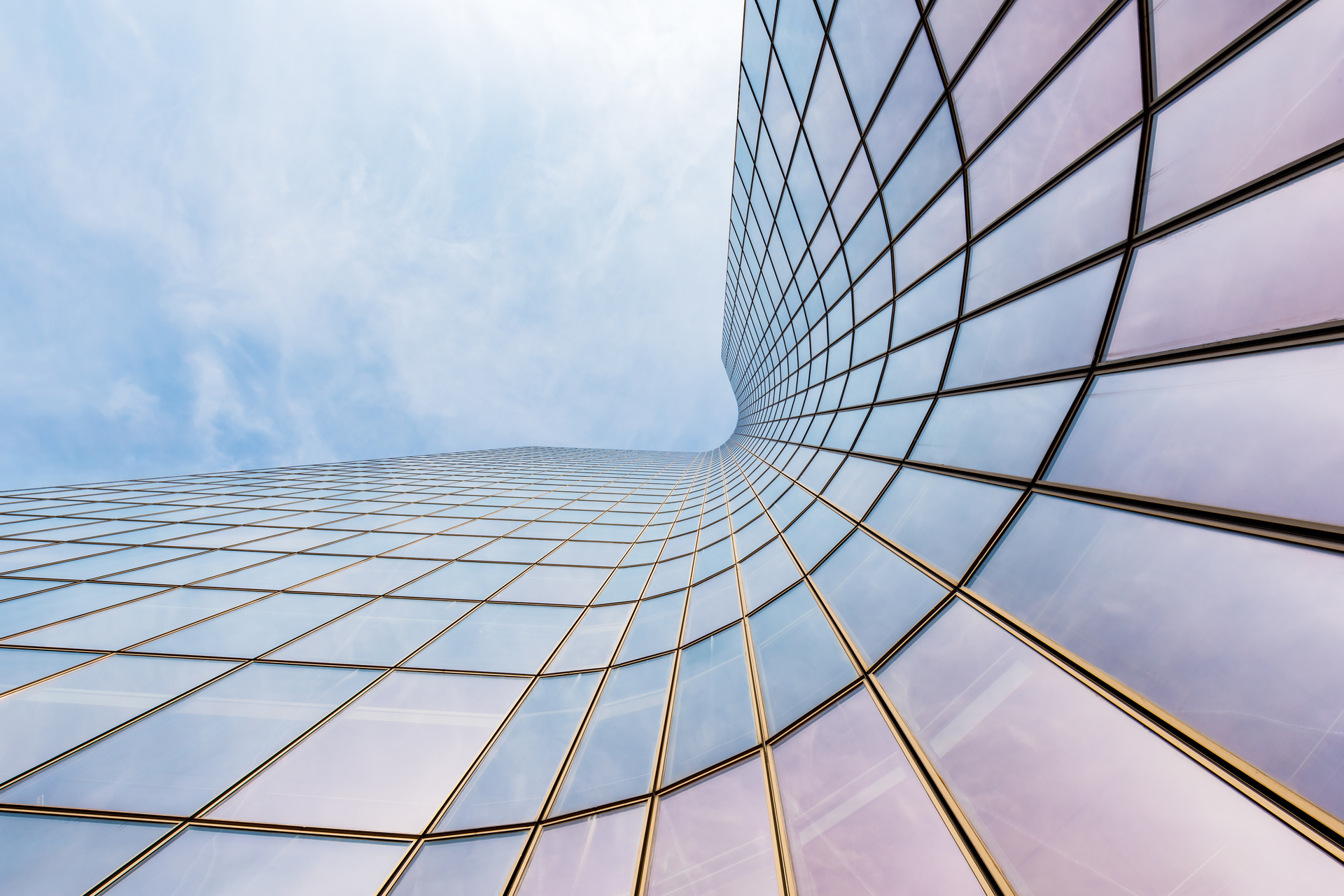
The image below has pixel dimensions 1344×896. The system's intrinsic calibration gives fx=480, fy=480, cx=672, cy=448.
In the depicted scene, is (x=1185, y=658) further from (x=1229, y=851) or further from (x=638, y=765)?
(x=638, y=765)

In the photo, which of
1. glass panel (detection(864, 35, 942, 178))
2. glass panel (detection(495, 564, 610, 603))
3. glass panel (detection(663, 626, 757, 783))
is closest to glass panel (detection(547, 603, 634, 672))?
glass panel (detection(495, 564, 610, 603))

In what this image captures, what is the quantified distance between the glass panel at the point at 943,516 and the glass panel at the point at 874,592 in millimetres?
355

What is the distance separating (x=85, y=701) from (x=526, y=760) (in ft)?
24.0

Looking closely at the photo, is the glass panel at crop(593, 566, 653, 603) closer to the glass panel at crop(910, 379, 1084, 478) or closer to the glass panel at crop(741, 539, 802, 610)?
the glass panel at crop(741, 539, 802, 610)

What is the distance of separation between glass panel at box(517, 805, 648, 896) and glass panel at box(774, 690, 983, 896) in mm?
1780

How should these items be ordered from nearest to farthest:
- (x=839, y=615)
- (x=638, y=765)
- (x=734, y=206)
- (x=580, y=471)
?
(x=638, y=765), (x=839, y=615), (x=734, y=206), (x=580, y=471)

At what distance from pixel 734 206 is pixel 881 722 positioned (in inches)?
1026

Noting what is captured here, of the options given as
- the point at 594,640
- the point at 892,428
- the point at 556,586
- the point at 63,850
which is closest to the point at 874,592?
the point at 892,428

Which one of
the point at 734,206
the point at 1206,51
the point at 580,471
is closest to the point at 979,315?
the point at 1206,51

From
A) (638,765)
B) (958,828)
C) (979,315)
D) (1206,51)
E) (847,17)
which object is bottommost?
(958,828)

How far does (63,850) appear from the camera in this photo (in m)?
5.46

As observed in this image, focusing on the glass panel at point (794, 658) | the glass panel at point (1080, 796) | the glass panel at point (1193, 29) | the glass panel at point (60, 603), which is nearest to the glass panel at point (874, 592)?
the glass panel at point (794, 658)

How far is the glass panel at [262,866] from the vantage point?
16.9 feet

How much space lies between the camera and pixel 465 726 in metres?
7.47
